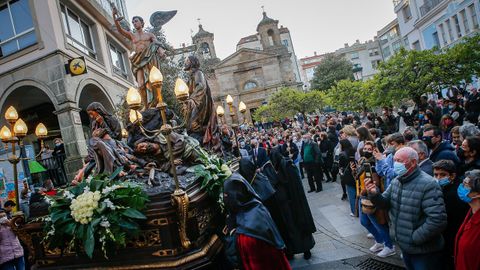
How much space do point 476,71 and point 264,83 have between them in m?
36.8

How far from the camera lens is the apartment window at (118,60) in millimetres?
16766

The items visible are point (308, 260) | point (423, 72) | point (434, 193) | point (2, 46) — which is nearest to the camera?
point (434, 193)

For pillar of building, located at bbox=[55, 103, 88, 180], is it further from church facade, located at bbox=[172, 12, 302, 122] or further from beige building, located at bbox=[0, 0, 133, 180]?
church facade, located at bbox=[172, 12, 302, 122]

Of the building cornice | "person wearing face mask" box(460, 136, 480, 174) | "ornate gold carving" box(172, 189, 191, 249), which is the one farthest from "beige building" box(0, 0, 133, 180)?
the building cornice

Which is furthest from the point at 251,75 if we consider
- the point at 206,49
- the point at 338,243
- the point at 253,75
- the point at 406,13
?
the point at 338,243

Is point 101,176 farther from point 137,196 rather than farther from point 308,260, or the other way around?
point 308,260

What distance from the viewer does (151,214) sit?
369 cm

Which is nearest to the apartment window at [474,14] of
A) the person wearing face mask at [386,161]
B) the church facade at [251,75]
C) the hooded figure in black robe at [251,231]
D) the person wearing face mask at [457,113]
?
the person wearing face mask at [457,113]

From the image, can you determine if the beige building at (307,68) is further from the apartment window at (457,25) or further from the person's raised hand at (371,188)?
the person's raised hand at (371,188)

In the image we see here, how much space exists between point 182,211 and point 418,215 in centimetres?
245

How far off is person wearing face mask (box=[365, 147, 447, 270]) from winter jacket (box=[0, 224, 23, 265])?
5.94 m

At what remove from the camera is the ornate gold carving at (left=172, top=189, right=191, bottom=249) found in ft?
11.8

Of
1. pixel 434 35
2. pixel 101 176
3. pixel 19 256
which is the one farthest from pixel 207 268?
pixel 434 35

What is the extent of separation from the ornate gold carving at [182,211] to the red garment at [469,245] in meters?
2.68
